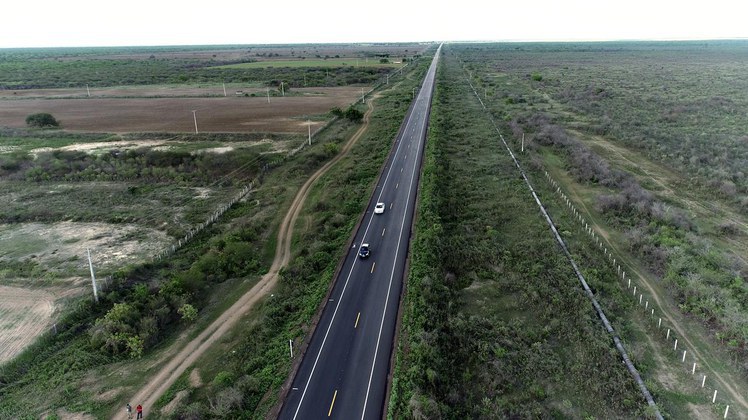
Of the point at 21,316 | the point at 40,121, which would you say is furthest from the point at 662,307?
the point at 40,121

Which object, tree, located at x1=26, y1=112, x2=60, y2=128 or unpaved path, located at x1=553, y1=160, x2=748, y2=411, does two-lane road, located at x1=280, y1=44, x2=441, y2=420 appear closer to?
unpaved path, located at x1=553, y1=160, x2=748, y2=411

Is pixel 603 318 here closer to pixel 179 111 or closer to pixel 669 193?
pixel 669 193

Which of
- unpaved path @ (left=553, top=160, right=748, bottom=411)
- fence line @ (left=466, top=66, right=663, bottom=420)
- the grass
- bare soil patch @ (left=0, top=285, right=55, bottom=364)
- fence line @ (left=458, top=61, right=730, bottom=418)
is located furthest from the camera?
bare soil patch @ (left=0, top=285, right=55, bottom=364)

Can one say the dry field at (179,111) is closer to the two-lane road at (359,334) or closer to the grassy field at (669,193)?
the grassy field at (669,193)

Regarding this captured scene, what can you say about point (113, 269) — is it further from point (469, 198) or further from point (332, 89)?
point (332, 89)

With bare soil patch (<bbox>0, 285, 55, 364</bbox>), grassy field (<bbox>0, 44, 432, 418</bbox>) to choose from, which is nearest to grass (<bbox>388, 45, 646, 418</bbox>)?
grassy field (<bbox>0, 44, 432, 418</bbox>)
